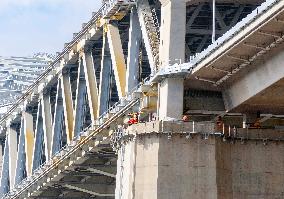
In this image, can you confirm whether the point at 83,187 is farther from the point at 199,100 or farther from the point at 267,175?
the point at 267,175

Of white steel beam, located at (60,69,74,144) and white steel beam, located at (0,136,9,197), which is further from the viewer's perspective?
white steel beam, located at (0,136,9,197)

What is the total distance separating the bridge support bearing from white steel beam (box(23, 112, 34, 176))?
109 feet

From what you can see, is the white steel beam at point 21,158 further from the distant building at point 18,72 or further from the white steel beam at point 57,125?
the distant building at point 18,72

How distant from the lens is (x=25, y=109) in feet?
233

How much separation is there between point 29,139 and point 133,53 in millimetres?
24804

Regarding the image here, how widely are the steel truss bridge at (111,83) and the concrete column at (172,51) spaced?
15.6 inches

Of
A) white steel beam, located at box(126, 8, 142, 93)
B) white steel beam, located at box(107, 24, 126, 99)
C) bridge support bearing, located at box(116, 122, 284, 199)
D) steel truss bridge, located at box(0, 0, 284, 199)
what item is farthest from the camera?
white steel beam, located at box(107, 24, 126, 99)

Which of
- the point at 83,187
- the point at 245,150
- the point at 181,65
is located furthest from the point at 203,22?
the point at 83,187

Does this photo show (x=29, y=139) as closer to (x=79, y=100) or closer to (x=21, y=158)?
(x=21, y=158)

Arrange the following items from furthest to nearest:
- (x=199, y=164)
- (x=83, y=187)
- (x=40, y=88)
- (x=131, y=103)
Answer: (x=40, y=88)
(x=83, y=187)
(x=131, y=103)
(x=199, y=164)

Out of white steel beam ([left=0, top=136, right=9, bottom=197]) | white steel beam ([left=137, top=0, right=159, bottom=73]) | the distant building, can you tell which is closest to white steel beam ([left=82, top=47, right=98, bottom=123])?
white steel beam ([left=137, top=0, right=159, bottom=73])

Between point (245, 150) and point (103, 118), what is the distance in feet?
50.0

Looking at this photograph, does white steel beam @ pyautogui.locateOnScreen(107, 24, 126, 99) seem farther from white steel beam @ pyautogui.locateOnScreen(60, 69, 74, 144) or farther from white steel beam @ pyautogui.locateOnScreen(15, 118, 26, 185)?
white steel beam @ pyautogui.locateOnScreen(15, 118, 26, 185)

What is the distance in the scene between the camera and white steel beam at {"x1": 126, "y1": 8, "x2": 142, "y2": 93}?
46.3 m
